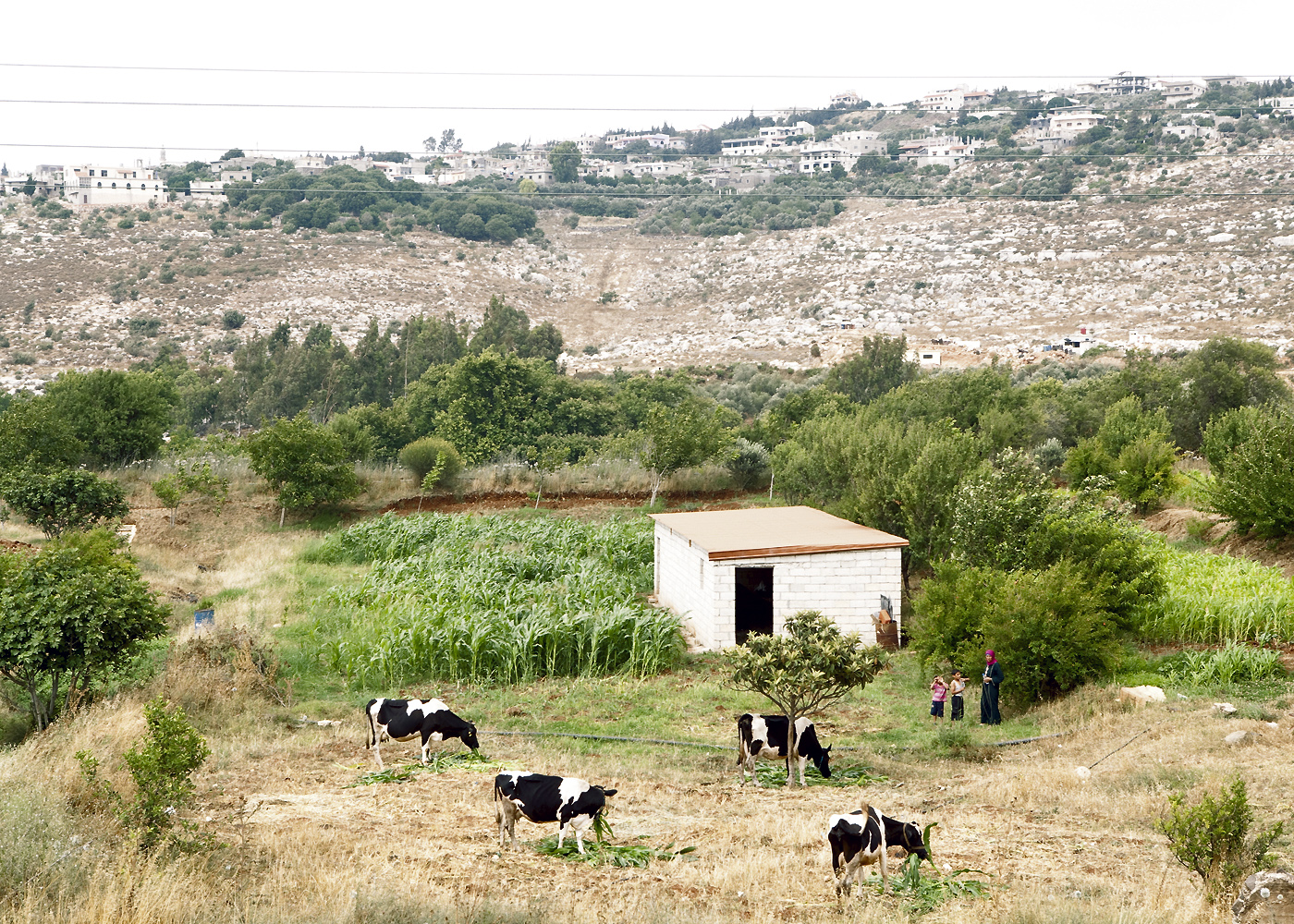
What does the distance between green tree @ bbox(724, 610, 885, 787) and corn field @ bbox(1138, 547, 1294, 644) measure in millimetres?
7544

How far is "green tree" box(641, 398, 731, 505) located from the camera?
32.2 meters

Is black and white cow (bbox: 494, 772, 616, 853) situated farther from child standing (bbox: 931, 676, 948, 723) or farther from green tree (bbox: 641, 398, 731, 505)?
green tree (bbox: 641, 398, 731, 505)

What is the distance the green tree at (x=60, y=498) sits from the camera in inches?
970

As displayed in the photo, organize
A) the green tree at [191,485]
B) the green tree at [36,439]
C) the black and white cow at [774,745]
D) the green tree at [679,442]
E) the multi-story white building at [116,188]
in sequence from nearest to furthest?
1. the black and white cow at [774,745]
2. the green tree at [36,439]
3. the green tree at [191,485]
4. the green tree at [679,442]
5. the multi-story white building at [116,188]

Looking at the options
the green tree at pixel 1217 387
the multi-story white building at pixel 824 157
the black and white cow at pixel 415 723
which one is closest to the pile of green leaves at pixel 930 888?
the black and white cow at pixel 415 723

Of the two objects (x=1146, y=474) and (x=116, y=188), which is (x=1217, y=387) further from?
(x=116, y=188)

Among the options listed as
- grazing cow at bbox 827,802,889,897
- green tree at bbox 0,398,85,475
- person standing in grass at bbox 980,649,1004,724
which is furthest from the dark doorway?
green tree at bbox 0,398,85,475

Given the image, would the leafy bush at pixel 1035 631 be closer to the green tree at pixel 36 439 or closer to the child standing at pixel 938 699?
the child standing at pixel 938 699

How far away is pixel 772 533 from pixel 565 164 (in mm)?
120925

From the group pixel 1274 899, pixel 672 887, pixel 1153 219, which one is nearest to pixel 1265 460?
pixel 1274 899

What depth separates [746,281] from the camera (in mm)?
87500

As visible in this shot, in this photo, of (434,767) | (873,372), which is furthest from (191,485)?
(873,372)

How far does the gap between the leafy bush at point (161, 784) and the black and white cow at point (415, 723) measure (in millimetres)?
3395

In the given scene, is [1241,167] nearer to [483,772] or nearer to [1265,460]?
[1265,460]
